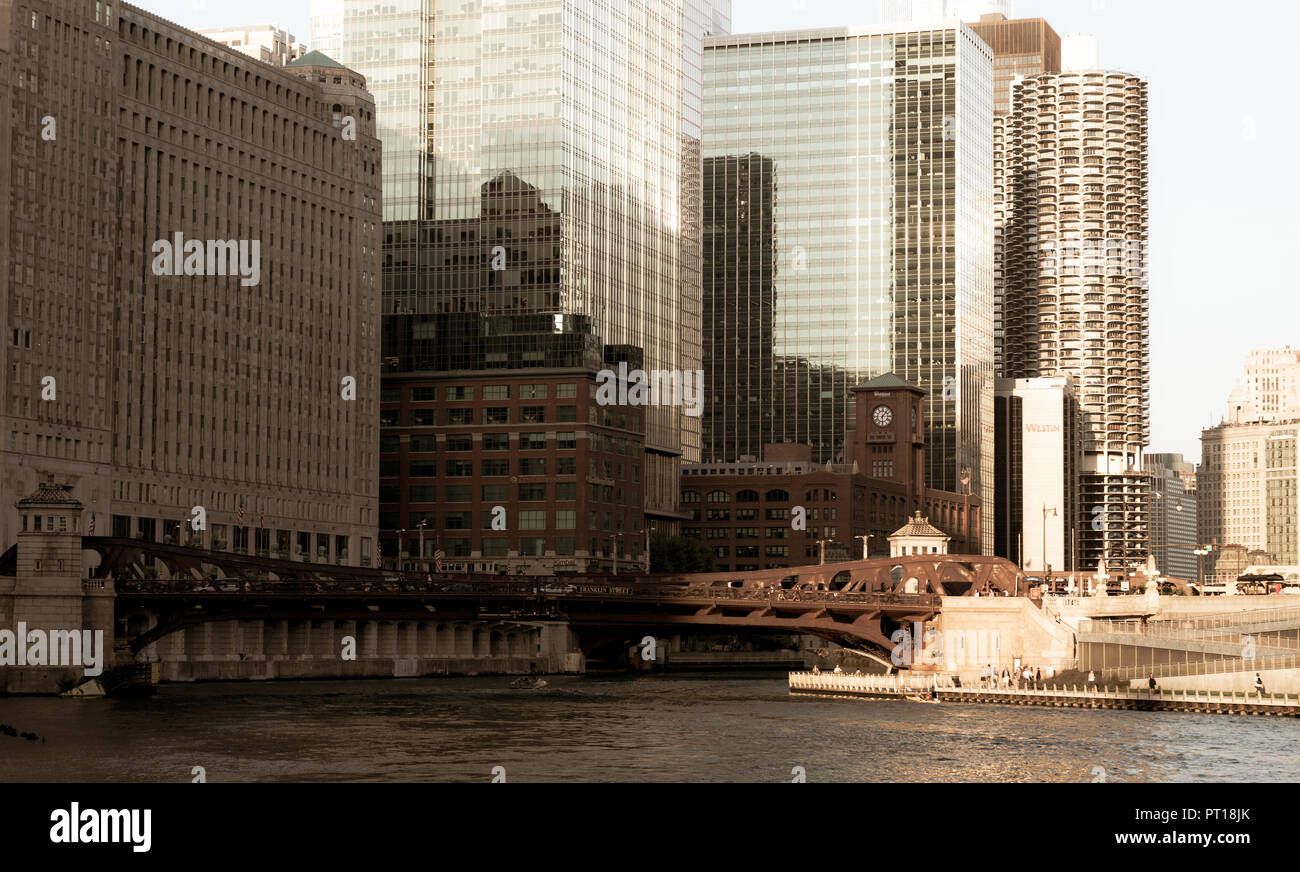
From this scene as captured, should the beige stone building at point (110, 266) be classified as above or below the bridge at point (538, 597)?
above

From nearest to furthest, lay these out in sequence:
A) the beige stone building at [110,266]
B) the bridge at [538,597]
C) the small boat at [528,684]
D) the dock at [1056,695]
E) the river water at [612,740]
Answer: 1. the river water at [612,740]
2. the dock at [1056,695]
3. the bridge at [538,597]
4. the small boat at [528,684]
5. the beige stone building at [110,266]

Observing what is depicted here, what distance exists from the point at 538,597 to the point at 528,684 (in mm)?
7122

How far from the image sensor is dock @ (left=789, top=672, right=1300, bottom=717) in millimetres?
126375

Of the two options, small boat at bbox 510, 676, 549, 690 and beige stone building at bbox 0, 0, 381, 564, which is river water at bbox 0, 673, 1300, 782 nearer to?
small boat at bbox 510, 676, 549, 690

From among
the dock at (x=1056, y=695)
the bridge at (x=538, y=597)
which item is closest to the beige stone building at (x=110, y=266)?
the bridge at (x=538, y=597)

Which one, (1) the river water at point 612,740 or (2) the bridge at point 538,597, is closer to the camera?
(1) the river water at point 612,740

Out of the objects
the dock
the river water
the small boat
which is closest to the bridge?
the dock

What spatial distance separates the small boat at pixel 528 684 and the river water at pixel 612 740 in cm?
1380

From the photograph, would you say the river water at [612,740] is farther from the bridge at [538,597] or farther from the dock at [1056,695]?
the bridge at [538,597]

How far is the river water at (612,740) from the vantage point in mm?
87875

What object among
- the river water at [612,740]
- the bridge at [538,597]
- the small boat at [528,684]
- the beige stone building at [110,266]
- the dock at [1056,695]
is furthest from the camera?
the beige stone building at [110,266]

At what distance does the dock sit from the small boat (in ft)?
62.8
